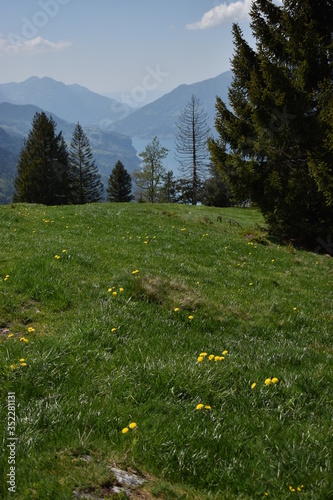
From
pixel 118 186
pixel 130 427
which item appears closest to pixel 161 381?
pixel 130 427

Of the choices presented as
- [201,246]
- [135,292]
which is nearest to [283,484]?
[135,292]

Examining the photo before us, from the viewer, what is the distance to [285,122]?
19703 mm

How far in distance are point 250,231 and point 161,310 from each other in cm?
1666

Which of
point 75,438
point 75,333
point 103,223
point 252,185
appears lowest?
point 75,438

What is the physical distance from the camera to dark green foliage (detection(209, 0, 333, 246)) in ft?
61.0

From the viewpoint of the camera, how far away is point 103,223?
1662cm

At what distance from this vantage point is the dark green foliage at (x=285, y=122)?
731 inches

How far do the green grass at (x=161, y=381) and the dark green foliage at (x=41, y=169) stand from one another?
57.6 m

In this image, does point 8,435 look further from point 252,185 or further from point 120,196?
point 120,196

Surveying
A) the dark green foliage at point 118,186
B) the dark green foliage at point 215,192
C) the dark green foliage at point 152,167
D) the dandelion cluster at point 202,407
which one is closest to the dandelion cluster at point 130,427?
the dandelion cluster at point 202,407

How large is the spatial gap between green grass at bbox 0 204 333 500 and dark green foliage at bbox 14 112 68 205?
57.6m

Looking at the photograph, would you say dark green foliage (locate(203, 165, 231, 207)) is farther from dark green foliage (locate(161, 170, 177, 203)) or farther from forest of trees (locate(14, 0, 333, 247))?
forest of trees (locate(14, 0, 333, 247))

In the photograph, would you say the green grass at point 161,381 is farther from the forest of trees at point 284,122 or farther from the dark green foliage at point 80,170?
the dark green foliage at point 80,170

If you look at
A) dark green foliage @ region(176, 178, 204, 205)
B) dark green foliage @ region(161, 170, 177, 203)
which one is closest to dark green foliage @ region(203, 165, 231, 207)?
dark green foliage @ region(176, 178, 204, 205)
